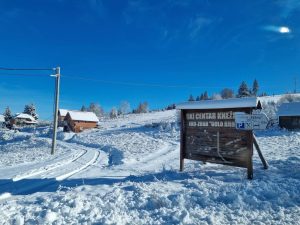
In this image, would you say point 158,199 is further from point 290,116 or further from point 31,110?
point 31,110

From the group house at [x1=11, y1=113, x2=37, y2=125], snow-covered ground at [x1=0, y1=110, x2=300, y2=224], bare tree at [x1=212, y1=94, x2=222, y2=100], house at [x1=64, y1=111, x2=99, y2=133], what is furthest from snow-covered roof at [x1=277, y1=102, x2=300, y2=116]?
house at [x1=11, y1=113, x2=37, y2=125]

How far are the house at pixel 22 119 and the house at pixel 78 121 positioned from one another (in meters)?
38.4

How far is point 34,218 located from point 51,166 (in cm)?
952

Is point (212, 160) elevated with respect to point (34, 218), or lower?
elevated

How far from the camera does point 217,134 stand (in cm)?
1270

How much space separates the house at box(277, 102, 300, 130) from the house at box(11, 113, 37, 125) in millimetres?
87008

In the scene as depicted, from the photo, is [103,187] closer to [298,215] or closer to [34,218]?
[34,218]

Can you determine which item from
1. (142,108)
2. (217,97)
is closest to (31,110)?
(142,108)

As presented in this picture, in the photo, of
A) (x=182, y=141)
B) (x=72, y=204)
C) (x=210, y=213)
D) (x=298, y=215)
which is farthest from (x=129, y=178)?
(x=298, y=215)

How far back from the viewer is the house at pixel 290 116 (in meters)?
52.6

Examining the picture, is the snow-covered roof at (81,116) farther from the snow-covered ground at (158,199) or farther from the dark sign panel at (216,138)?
the dark sign panel at (216,138)

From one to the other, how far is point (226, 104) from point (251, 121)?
129 cm

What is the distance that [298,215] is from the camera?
7355 millimetres

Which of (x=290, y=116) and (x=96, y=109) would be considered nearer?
(x=290, y=116)
